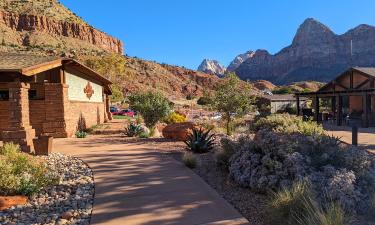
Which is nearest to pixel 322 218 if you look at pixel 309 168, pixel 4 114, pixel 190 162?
pixel 309 168

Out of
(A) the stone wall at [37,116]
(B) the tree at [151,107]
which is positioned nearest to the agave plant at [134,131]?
(B) the tree at [151,107]

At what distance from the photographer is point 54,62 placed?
54.3 feet

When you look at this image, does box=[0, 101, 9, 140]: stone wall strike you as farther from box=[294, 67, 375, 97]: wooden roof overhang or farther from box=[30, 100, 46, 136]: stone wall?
box=[294, 67, 375, 97]: wooden roof overhang

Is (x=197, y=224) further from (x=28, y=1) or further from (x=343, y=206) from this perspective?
(x=28, y=1)

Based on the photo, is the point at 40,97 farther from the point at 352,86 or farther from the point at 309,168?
the point at 352,86

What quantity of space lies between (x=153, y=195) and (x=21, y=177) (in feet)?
9.20

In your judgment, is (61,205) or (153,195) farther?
(153,195)

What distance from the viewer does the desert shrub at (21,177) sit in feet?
24.5

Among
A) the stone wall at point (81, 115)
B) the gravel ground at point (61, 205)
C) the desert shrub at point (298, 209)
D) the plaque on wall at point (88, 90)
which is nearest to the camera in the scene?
the desert shrub at point (298, 209)

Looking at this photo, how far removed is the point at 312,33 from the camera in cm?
18038

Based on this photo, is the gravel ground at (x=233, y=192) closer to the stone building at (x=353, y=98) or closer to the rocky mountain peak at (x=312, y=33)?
the stone building at (x=353, y=98)

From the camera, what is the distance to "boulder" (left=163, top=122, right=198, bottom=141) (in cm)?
1553

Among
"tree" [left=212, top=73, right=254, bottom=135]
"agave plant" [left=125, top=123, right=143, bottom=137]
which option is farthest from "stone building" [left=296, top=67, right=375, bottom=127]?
"agave plant" [left=125, top=123, right=143, bottom=137]

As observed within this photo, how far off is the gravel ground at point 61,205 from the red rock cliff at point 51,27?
8672 centimetres
